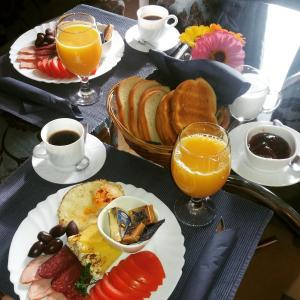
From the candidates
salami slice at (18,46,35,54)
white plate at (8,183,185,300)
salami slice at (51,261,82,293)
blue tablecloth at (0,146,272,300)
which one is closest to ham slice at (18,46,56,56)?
salami slice at (18,46,35,54)

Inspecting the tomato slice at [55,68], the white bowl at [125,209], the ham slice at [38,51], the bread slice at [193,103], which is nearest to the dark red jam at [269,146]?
the bread slice at [193,103]

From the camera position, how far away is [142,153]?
115 cm

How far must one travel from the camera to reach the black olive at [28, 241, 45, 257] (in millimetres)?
908

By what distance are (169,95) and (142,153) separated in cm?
18

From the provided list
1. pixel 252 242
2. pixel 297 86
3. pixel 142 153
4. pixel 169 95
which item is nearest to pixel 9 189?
pixel 142 153

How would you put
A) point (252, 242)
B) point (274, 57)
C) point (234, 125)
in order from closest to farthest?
point (252, 242)
point (234, 125)
point (274, 57)

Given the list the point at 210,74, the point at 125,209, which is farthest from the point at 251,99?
the point at 125,209

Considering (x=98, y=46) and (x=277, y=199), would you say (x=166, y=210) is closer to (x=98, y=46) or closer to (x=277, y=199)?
(x=277, y=199)

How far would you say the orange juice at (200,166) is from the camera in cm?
93

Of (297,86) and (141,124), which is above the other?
(141,124)

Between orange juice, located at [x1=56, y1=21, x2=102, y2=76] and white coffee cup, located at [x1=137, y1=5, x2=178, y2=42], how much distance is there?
0.78ft

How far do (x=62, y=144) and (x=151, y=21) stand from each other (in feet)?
2.11

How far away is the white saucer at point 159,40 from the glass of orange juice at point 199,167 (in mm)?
608

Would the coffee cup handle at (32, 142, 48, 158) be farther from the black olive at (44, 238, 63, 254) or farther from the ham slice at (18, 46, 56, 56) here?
the ham slice at (18, 46, 56, 56)
